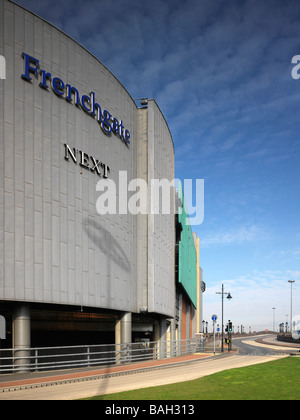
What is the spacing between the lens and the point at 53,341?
39000 millimetres

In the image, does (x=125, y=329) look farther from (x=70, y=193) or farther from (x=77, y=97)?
(x=77, y=97)

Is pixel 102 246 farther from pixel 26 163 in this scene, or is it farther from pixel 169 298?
pixel 169 298

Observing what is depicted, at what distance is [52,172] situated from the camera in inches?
1109

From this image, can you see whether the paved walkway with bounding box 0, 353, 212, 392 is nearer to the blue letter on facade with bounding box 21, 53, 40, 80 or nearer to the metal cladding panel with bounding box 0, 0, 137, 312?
the metal cladding panel with bounding box 0, 0, 137, 312

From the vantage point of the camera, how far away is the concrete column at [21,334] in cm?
2474

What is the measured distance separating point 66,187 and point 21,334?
9.26 m

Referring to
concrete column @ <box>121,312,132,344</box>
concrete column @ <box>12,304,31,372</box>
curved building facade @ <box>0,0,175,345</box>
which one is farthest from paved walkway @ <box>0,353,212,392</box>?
concrete column @ <box>121,312,132,344</box>

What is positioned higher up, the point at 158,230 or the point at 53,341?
the point at 158,230

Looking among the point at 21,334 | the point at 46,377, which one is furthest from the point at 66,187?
the point at 46,377

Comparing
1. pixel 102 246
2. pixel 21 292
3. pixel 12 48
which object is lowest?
pixel 21 292

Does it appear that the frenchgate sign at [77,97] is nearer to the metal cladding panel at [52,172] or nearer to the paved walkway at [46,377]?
the metal cladding panel at [52,172]
